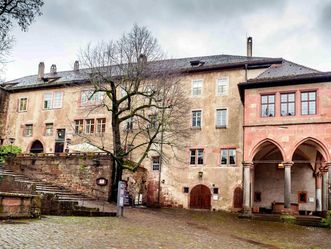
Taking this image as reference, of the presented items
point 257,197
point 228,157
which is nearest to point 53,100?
point 228,157

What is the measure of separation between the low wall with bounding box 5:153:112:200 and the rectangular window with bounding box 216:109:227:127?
11.0m

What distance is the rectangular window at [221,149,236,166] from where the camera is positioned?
31.9 meters

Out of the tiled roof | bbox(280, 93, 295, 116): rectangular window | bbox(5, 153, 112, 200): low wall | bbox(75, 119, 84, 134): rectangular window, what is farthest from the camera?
bbox(75, 119, 84, 134): rectangular window

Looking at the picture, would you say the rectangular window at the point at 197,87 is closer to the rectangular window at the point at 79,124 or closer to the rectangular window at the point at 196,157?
the rectangular window at the point at 196,157

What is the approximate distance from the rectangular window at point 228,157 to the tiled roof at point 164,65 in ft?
22.8

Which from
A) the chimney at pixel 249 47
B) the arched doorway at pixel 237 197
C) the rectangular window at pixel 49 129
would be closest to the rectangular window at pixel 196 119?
the arched doorway at pixel 237 197

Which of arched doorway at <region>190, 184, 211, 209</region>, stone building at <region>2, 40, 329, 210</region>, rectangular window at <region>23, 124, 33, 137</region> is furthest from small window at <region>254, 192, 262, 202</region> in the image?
rectangular window at <region>23, 124, 33, 137</region>

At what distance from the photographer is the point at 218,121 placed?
33406 mm

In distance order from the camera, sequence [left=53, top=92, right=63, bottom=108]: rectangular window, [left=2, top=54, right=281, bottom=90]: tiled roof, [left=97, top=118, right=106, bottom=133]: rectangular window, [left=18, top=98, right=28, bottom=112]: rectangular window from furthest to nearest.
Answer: [left=18, top=98, right=28, bottom=112]: rectangular window < [left=53, top=92, right=63, bottom=108]: rectangular window < [left=97, top=118, right=106, bottom=133]: rectangular window < [left=2, top=54, right=281, bottom=90]: tiled roof

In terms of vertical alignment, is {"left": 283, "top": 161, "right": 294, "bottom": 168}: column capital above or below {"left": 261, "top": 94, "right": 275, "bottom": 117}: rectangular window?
below

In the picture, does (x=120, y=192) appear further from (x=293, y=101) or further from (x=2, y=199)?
(x=293, y=101)

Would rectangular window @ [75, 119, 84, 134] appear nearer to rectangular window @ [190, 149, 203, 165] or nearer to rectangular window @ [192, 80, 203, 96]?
rectangular window @ [192, 80, 203, 96]

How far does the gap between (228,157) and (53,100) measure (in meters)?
18.4

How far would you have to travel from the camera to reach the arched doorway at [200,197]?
32000mm
